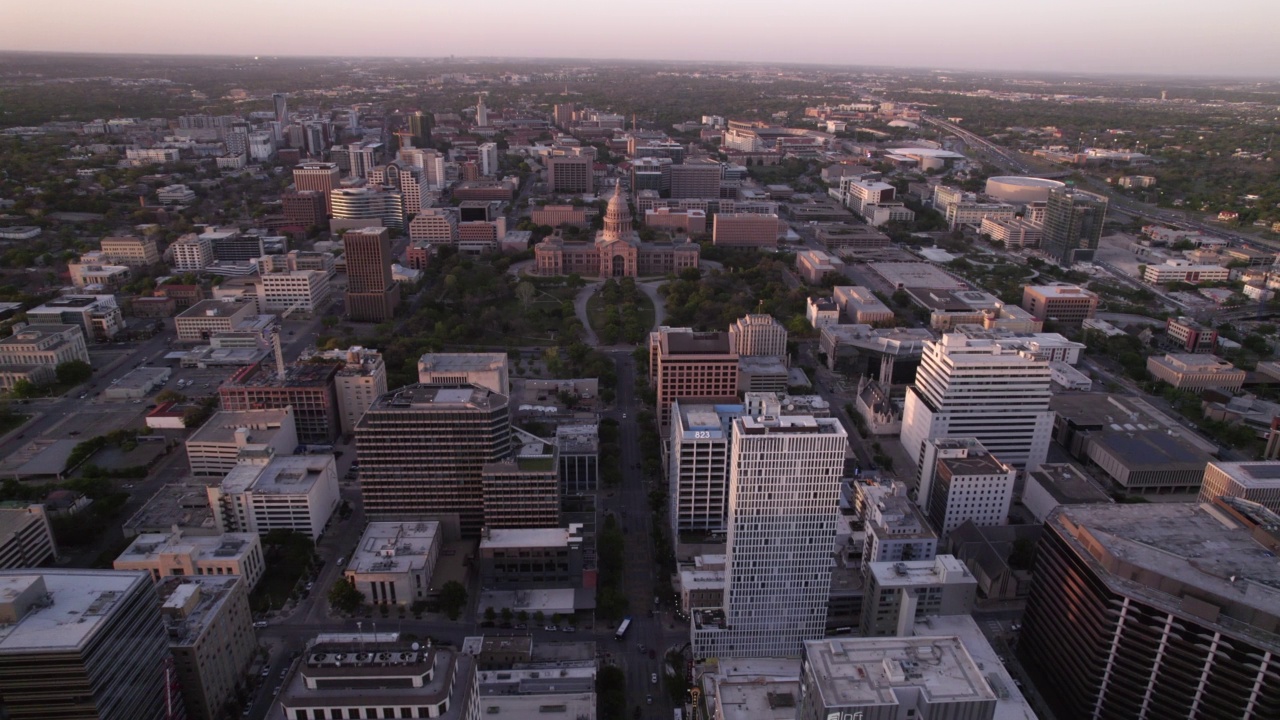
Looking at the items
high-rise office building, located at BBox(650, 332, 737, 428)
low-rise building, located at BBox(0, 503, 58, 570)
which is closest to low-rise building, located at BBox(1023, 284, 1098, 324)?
high-rise office building, located at BBox(650, 332, 737, 428)

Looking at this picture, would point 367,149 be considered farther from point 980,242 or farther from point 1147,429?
point 1147,429

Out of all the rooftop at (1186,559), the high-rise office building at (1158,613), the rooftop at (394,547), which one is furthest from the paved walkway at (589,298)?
the rooftop at (1186,559)

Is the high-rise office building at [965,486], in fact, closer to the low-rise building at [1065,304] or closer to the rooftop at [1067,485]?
the rooftop at [1067,485]

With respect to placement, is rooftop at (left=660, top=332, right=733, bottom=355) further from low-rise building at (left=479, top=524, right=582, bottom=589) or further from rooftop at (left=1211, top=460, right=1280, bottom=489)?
rooftop at (left=1211, top=460, right=1280, bottom=489)

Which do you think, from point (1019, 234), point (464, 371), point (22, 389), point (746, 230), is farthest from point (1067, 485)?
point (22, 389)

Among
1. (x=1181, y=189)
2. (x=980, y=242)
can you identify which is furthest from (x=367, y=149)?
(x=1181, y=189)

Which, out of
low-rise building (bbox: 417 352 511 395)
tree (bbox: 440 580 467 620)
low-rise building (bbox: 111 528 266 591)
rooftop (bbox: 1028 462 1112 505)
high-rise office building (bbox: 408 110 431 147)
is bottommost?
tree (bbox: 440 580 467 620)
